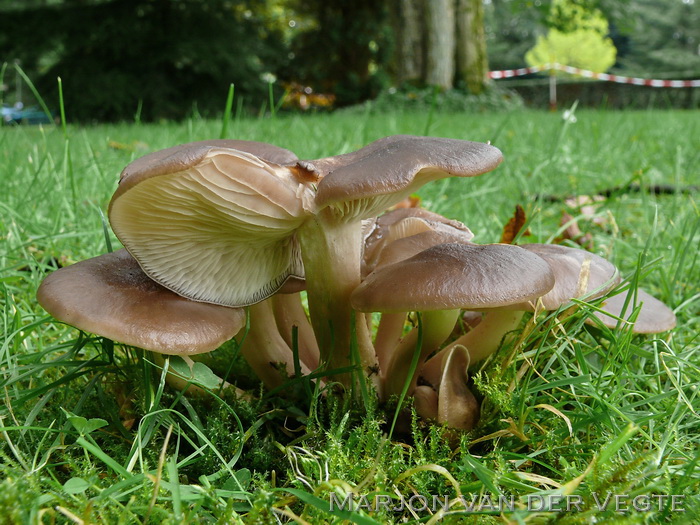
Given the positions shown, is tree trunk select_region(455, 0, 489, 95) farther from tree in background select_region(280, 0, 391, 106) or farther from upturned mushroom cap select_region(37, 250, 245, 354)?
upturned mushroom cap select_region(37, 250, 245, 354)

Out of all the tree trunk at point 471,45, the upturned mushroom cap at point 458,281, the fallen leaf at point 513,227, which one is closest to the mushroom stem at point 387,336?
the upturned mushroom cap at point 458,281

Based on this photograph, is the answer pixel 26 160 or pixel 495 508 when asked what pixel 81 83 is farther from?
pixel 495 508

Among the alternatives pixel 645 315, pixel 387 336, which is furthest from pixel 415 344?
pixel 645 315

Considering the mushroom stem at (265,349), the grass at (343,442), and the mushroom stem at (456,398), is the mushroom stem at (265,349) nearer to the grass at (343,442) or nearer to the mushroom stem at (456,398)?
the grass at (343,442)

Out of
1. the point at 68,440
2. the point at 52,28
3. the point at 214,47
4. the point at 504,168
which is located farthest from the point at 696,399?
the point at 52,28

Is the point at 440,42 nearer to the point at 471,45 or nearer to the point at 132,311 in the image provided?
the point at 471,45

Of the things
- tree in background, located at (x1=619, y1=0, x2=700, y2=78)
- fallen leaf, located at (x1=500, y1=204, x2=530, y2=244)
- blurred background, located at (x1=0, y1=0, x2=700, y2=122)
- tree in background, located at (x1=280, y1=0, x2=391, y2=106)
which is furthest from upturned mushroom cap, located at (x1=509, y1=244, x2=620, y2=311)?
tree in background, located at (x1=619, y1=0, x2=700, y2=78)
